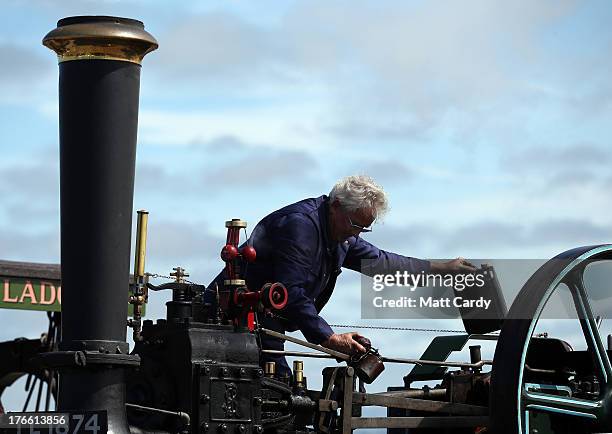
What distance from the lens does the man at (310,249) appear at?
6.20 m

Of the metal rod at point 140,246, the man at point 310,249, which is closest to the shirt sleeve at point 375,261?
the man at point 310,249

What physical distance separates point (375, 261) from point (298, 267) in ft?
3.20

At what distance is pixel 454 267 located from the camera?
7051mm

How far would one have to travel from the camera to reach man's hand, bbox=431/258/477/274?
276 inches

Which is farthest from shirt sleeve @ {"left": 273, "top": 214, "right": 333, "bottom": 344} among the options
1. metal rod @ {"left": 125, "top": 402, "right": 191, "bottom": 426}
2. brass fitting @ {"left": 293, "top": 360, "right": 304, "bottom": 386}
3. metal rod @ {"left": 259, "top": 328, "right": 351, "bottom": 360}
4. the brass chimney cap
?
the brass chimney cap

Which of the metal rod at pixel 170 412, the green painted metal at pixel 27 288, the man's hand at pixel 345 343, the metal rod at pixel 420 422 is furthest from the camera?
the green painted metal at pixel 27 288

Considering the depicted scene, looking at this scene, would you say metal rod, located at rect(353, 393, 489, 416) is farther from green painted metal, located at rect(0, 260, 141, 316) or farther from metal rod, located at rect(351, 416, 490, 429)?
green painted metal, located at rect(0, 260, 141, 316)

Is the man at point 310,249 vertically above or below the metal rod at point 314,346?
above

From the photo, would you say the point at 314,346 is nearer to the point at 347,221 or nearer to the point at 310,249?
the point at 310,249

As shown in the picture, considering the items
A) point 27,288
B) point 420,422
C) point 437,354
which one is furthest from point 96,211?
point 27,288

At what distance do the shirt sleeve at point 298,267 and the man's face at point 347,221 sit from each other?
0.17 m

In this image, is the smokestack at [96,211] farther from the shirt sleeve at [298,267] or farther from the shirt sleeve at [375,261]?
the shirt sleeve at [375,261]

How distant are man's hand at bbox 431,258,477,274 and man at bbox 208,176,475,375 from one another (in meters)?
0.52

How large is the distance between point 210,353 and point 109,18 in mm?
1376
